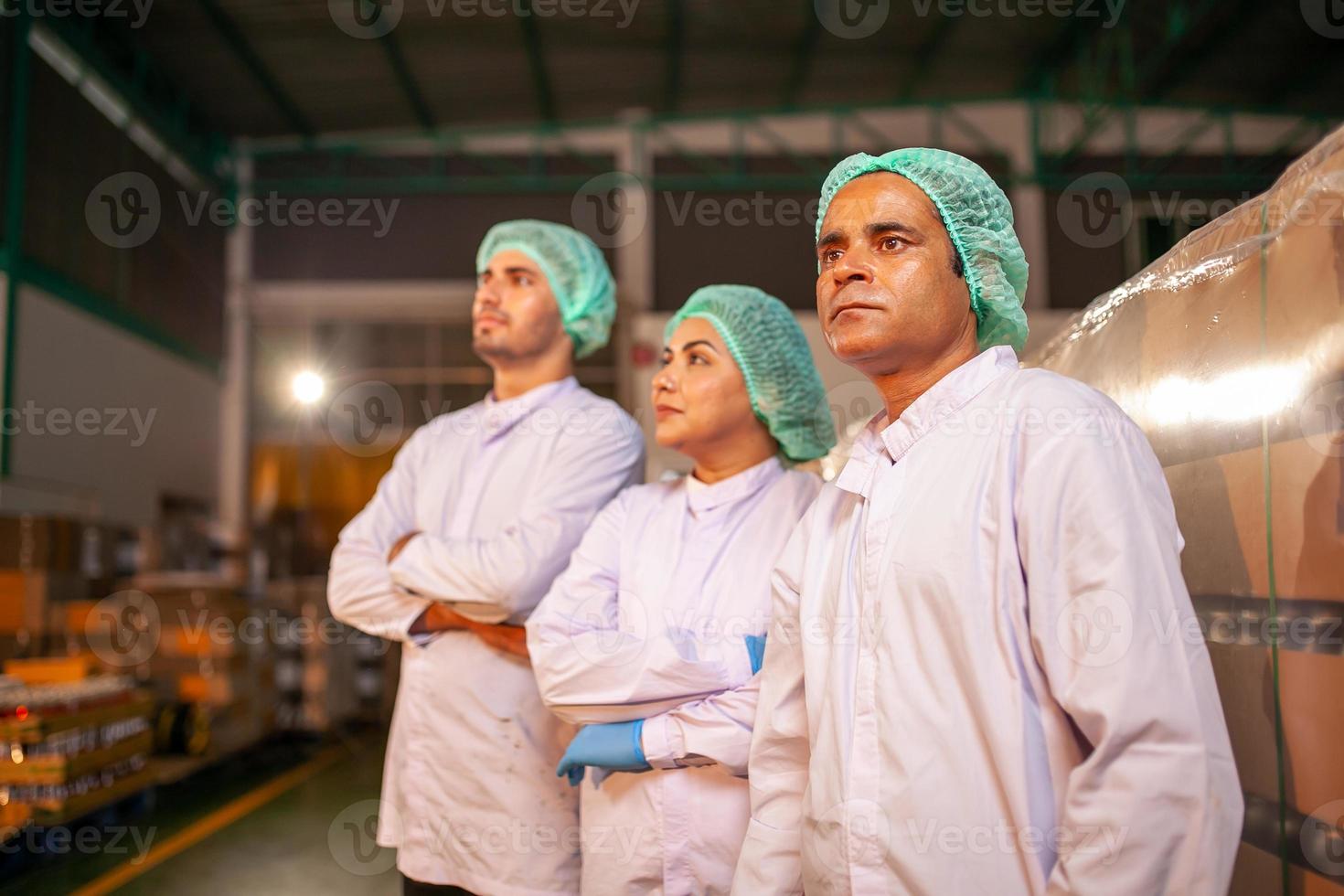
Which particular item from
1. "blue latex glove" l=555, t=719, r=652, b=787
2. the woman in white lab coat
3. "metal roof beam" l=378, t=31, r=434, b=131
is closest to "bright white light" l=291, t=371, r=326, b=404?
"metal roof beam" l=378, t=31, r=434, b=131

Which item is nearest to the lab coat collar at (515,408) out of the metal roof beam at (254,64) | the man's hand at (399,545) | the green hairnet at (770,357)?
the man's hand at (399,545)

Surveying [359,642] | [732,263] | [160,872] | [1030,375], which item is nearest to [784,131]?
[732,263]

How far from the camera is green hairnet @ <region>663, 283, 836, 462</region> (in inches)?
89.4

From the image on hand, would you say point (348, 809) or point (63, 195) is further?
point (63, 195)

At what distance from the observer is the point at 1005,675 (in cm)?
129

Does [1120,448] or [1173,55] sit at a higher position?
[1173,55]

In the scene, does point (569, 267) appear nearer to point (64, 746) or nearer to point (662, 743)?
point (662, 743)

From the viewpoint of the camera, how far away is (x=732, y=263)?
9.93 meters

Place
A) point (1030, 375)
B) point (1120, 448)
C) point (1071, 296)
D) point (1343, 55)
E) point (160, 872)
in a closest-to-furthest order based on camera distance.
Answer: point (1120, 448) < point (1030, 375) < point (160, 872) < point (1343, 55) < point (1071, 296)

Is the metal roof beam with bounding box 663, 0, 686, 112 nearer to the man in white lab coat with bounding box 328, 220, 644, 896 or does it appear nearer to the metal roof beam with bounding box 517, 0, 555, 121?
the metal roof beam with bounding box 517, 0, 555, 121

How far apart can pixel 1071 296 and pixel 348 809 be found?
8.00 meters

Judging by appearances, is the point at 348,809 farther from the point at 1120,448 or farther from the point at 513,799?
the point at 1120,448

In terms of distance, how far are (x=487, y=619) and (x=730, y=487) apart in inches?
25.3

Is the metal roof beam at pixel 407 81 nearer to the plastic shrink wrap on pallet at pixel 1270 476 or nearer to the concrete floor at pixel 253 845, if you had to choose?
the concrete floor at pixel 253 845
